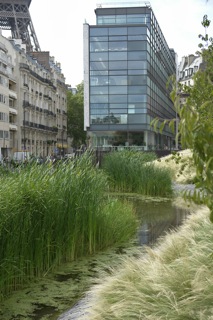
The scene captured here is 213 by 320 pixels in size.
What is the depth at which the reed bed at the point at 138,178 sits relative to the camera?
18.3 m

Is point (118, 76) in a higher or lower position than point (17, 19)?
lower

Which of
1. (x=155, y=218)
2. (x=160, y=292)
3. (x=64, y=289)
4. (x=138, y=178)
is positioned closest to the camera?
(x=160, y=292)

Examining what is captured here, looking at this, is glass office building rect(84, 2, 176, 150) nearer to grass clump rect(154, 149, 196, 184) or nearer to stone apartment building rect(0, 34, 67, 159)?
stone apartment building rect(0, 34, 67, 159)

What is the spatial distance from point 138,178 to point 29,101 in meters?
67.6

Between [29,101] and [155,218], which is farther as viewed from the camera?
[29,101]

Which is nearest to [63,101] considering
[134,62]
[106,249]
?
[134,62]

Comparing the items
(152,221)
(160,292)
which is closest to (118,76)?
(152,221)

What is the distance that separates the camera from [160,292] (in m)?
4.25

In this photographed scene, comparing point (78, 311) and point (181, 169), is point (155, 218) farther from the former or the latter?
point (78, 311)

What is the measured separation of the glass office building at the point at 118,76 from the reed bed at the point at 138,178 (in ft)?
118

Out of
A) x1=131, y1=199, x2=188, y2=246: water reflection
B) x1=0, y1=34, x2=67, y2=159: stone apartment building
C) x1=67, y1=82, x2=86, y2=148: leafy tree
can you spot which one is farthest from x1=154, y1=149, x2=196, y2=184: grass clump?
x1=67, y1=82, x2=86, y2=148: leafy tree

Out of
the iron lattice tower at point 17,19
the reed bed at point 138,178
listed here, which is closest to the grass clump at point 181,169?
the reed bed at point 138,178

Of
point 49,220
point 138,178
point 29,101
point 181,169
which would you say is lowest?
point 49,220

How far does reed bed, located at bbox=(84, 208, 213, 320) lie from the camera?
3955 millimetres
